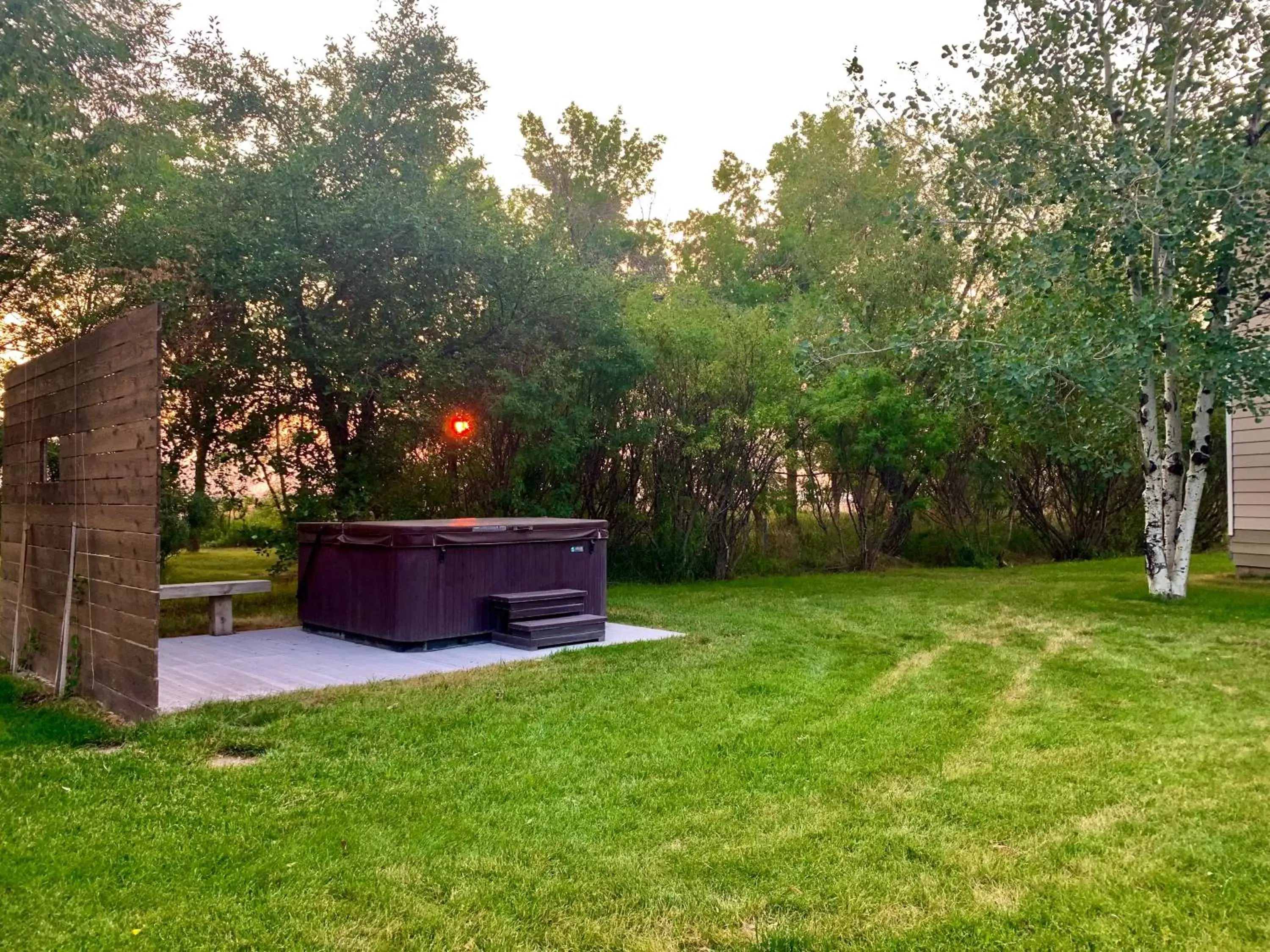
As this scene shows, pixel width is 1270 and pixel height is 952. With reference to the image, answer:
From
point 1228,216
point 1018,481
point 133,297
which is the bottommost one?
point 1018,481

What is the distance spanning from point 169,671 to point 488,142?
8116 mm

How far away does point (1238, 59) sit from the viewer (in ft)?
26.6

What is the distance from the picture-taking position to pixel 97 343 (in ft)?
14.8

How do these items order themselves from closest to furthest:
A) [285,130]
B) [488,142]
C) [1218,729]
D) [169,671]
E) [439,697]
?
[1218,729] < [439,697] < [169,671] < [285,130] < [488,142]

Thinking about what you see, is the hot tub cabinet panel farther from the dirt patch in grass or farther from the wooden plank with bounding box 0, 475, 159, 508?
the dirt patch in grass

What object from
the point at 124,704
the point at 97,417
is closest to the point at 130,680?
the point at 124,704

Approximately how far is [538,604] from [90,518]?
10.3ft

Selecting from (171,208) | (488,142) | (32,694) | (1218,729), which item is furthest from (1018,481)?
(32,694)

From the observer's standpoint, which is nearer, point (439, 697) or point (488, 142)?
point (439, 697)

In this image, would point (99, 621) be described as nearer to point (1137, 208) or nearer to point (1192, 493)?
point (1137, 208)

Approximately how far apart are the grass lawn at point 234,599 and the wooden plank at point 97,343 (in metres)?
1.90

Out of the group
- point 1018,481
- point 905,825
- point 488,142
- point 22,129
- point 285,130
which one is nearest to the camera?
point 905,825

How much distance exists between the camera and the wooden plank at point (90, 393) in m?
4.01

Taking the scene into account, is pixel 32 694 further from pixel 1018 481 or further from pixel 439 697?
pixel 1018 481
